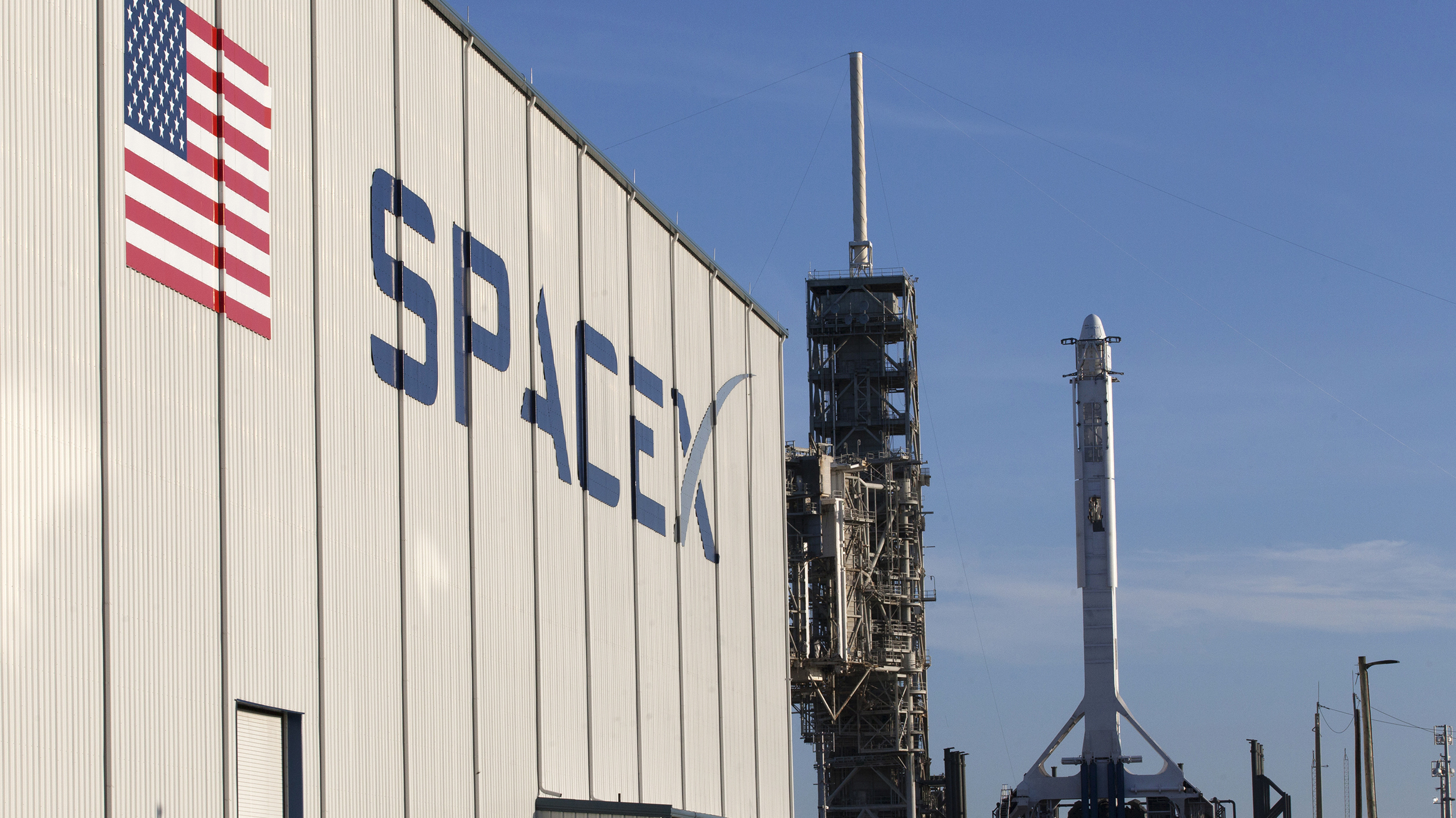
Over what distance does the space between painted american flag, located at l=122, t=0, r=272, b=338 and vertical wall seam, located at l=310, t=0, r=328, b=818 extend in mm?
1162

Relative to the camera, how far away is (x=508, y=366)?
2961 centimetres

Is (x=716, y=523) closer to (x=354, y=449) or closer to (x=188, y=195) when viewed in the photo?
(x=354, y=449)

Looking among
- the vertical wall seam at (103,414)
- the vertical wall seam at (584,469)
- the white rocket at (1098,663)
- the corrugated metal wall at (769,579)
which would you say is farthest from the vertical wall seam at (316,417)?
the white rocket at (1098,663)

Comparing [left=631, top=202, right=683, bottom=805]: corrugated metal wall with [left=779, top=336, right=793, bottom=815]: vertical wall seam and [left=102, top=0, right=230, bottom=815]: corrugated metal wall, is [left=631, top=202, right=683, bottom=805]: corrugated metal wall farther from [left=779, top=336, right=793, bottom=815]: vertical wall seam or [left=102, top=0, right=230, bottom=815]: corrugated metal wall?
[left=102, top=0, right=230, bottom=815]: corrugated metal wall

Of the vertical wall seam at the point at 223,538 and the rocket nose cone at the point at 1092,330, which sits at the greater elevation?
the rocket nose cone at the point at 1092,330

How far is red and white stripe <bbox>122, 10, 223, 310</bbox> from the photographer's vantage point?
19.7 m

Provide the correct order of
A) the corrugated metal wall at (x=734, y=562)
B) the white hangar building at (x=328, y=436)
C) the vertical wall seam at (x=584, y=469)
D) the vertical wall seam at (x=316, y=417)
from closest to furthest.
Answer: the white hangar building at (x=328, y=436), the vertical wall seam at (x=316, y=417), the vertical wall seam at (x=584, y=469), the corrugated metal wall at (x=734, y=562)

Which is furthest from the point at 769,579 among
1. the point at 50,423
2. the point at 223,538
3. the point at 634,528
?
the point at 50,423

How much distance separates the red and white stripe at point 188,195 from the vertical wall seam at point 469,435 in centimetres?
703

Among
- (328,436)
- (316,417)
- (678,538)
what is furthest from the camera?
(678,538)

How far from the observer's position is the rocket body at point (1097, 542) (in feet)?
219

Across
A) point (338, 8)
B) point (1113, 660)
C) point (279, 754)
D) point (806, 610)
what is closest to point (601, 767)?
point (279, 754)

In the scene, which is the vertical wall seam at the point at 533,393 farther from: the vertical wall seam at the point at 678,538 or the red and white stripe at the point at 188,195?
the red and white stripe at the point at 188,195

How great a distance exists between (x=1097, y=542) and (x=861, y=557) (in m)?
10.0
